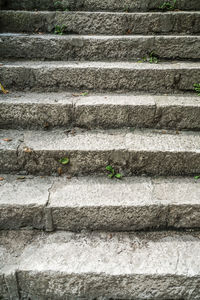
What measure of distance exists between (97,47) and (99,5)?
3.24ft

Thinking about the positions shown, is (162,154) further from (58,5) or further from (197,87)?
(58,5)

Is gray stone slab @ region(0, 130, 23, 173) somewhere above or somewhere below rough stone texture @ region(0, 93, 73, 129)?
below

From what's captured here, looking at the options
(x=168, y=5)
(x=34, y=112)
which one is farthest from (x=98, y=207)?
(x=168, y=5)

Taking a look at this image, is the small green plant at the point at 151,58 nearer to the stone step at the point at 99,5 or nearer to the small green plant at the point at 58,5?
the stone step at the point at 99,5

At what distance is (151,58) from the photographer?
9.11 feet

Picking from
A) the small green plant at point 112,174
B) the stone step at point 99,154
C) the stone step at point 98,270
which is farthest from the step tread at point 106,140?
the stone step at point 98,270

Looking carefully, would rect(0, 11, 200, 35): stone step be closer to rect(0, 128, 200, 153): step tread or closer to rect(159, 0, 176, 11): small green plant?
rect(159, 0, 176, 11): small green plant

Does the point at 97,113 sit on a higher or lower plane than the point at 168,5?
lower

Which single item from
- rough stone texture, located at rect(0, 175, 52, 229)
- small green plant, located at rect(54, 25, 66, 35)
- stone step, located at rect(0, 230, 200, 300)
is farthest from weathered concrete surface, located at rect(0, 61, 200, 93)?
stone step, located at rect(0, 230, 200, 300)

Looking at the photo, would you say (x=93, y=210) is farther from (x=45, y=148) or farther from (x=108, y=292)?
(x=45, y=148)

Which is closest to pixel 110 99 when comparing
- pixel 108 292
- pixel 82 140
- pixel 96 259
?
pixel 82 140

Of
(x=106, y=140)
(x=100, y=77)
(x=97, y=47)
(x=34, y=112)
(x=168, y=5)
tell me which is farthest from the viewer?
(x=168, y=5)

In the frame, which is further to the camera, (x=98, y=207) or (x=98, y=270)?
(x=98, y=207)

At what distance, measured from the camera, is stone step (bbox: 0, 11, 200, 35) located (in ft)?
9.68
